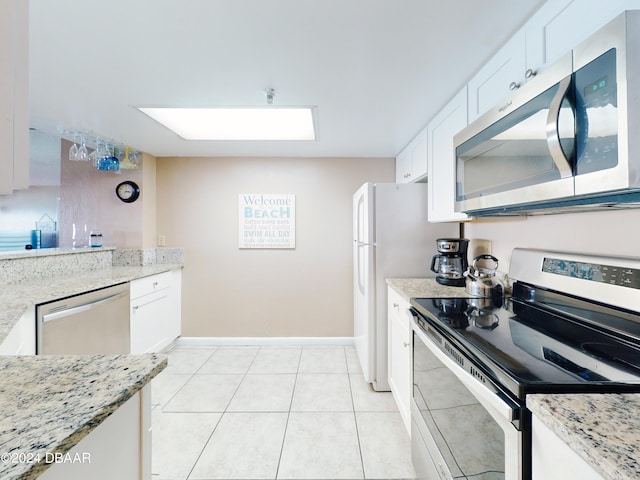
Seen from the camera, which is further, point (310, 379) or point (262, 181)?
point (262, 181)

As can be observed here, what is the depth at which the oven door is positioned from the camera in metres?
0.72

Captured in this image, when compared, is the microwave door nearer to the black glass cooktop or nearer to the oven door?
the black glass cooktop

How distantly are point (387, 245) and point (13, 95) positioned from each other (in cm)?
208

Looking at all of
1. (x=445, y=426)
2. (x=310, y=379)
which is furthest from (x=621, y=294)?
(x=310, y=379)

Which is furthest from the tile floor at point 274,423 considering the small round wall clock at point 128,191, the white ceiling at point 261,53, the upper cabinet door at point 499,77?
the white ceiling at point 261,53

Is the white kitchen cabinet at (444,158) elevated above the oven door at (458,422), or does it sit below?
above

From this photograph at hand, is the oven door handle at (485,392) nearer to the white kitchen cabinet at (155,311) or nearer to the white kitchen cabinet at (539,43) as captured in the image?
the white kitchen cabinet at (539,43)

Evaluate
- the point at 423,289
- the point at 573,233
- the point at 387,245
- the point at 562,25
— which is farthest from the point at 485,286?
the point at 562,25

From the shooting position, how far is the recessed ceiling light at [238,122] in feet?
6.97

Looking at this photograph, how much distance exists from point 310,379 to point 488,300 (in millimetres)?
1641

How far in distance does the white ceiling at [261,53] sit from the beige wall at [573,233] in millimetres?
856

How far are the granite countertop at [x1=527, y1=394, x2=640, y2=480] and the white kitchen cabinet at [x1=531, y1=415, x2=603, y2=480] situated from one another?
0.03 metres

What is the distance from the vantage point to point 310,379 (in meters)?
2.50

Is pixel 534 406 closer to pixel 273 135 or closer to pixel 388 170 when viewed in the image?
pixel 273 135
